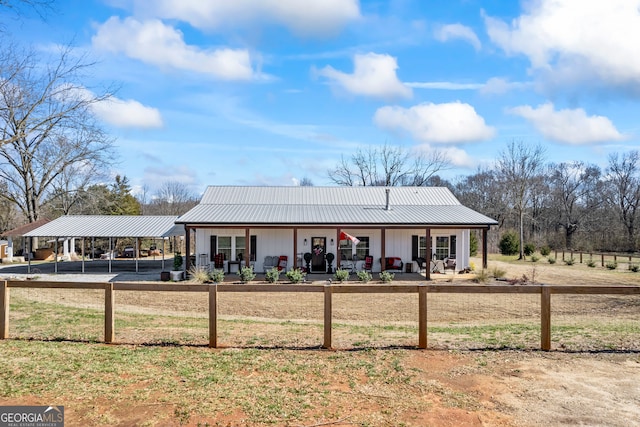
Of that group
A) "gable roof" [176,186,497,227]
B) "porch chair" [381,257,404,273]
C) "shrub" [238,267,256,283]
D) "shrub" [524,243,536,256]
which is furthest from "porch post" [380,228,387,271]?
"shrub" [524,243,536,256]

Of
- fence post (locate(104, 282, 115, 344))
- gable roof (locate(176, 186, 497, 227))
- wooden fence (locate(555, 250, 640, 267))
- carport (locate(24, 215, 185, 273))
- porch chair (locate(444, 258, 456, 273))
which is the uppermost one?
gable roof (locate(176, 186, 497, 227))

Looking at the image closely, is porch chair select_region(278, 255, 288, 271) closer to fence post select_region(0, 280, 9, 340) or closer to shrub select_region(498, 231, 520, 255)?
fence post select_region(0, 280, 9, 340)

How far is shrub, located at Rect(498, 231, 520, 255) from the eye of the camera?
121 feet

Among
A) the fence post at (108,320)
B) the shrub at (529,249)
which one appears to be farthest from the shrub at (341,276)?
the shrub at (529,249)

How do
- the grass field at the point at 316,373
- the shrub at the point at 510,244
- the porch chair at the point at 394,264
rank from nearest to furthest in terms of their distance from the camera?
the grass field at the point at 316,373
the porch chair at the point at 394,264
the shrub at the point at 510,244

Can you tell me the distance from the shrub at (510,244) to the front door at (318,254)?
21.5 meters

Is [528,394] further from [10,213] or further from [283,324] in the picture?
[10,213]

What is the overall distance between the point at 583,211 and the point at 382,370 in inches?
2185

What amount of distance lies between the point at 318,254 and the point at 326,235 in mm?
1039

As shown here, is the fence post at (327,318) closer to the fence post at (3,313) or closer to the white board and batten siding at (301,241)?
the fence post at (3,313)

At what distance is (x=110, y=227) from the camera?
81.1ft

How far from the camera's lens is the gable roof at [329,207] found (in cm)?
2091

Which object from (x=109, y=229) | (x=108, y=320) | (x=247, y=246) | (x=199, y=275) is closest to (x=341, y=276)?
(x=247, y=246)

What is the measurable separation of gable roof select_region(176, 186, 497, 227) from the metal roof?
2389 mm
